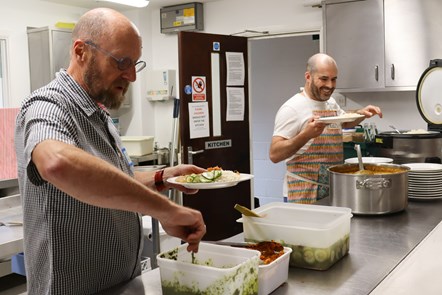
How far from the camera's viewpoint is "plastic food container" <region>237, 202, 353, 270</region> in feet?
4.87

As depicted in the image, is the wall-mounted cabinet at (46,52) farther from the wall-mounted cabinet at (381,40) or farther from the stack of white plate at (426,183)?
the stack of white plate at (426,183)

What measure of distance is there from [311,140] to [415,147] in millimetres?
580

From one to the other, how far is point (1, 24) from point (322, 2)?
3.12 m

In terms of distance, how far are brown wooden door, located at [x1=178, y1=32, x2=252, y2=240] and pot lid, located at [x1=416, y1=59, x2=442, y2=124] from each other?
210 centimetres

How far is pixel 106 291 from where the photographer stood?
1422mm

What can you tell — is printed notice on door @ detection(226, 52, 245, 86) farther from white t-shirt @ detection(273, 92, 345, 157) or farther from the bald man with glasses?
the bald man with glasses

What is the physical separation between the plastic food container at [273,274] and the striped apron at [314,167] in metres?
1.51

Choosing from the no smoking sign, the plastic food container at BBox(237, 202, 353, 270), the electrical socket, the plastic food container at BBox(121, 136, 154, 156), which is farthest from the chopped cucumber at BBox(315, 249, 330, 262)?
the plastic food container at BBox(121, 136, 154, 156)

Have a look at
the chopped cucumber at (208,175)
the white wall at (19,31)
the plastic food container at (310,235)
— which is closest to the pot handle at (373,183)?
the plastic food container at (310,235)

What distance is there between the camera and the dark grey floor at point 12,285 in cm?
315

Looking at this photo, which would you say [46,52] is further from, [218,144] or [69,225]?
[69,225]

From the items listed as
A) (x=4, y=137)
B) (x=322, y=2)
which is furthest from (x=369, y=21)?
(x=4, y=137)

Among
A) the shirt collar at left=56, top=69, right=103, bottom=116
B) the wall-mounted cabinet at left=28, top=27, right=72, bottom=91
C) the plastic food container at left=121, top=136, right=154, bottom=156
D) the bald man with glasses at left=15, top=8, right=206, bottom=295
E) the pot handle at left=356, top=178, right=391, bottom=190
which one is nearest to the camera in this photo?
the bald man with glasses at left=15, top=8, right=206, bottom=295

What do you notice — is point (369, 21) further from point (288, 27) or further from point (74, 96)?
point (74, 96)
